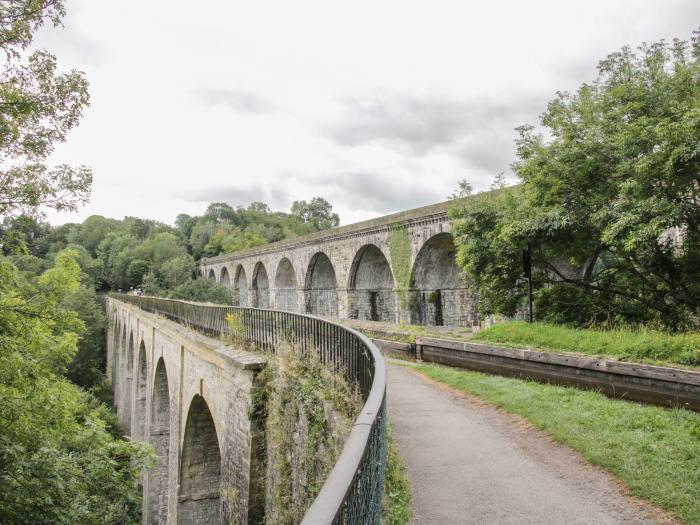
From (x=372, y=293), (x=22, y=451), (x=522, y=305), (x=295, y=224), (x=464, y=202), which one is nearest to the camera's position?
(x=22, y=451)

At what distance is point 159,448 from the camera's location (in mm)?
13922

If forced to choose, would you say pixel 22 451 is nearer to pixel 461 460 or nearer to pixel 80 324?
pixel 80 324

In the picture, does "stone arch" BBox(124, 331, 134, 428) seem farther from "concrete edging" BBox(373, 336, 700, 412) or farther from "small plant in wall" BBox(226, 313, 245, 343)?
"concrete edging" BBox(373, 336, 700, 412)

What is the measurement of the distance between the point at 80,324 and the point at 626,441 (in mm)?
8231

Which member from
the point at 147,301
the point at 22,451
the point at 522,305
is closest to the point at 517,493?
the point at 22,451

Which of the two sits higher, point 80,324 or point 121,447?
point 80,324

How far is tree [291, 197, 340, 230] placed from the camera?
94.3m

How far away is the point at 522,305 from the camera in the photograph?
11.5m

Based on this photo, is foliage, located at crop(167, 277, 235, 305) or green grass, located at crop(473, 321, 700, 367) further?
foliage, located at crop(167, 277, 235, 305)

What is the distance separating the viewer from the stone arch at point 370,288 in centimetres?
2022

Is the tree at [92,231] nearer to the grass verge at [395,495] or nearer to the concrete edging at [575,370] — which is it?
the concrete edging at [575,370]

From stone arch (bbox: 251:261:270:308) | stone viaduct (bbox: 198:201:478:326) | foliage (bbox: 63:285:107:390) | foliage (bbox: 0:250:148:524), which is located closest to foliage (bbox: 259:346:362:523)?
foliage (bbox: 0:250:148:524)

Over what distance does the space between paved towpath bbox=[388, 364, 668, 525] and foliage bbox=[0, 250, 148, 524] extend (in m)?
4.44

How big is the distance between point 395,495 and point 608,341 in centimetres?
592
